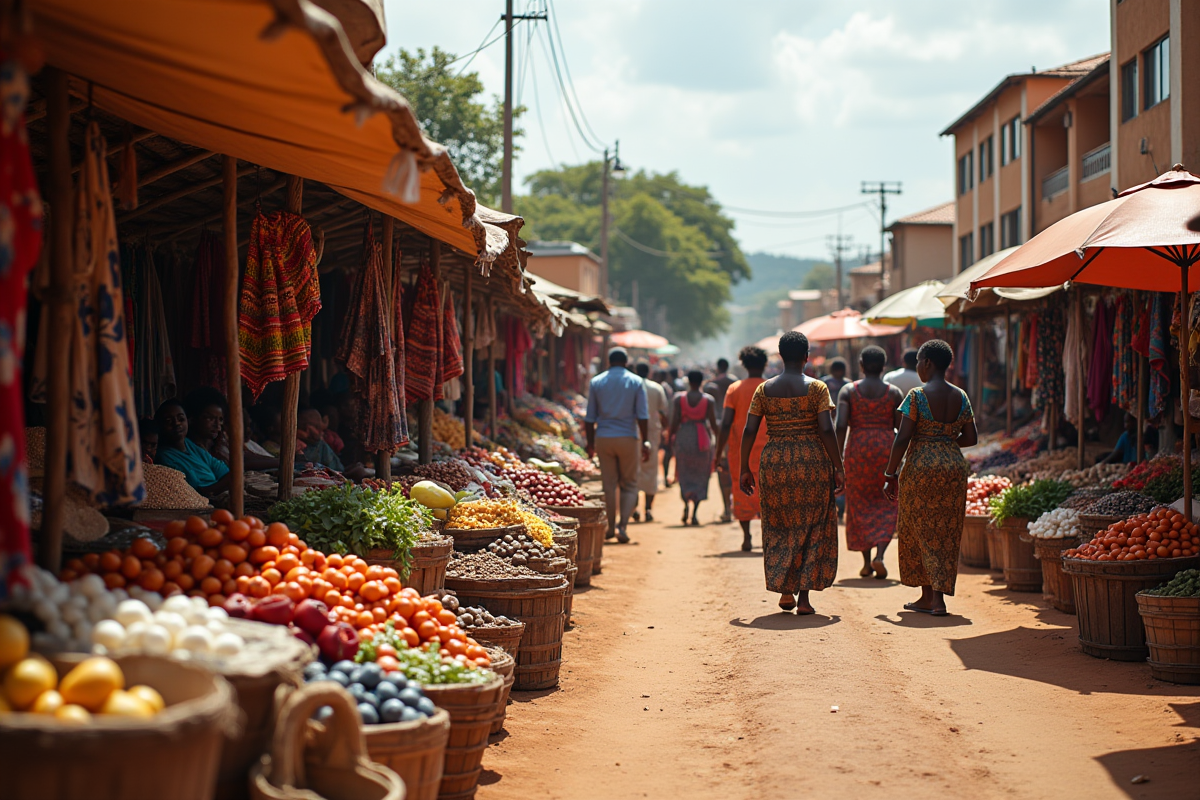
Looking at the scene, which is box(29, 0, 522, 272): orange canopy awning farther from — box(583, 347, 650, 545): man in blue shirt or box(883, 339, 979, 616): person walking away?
box(583, 347, 650, 545): man in blue shirt

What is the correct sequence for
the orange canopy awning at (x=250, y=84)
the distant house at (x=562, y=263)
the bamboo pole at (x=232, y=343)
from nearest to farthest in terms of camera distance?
the orange canopy awning at (x=250, y=84) < the bamboo pole at (x=232, y=343) < the distant house at (x=562, y=263)

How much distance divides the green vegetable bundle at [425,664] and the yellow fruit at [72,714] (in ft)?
5.20

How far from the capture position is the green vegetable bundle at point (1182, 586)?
21.9 feet

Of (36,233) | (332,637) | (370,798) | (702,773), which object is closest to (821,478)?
(702,773)

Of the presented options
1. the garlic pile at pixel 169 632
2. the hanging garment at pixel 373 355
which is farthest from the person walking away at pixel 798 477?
the garlic pile at pixel 169 632

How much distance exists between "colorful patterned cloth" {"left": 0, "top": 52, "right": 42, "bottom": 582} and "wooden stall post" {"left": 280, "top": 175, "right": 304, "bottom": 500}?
3635 millimetres

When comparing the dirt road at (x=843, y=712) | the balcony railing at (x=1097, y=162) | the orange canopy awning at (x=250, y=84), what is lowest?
the dirt road at (x=843, y=712)

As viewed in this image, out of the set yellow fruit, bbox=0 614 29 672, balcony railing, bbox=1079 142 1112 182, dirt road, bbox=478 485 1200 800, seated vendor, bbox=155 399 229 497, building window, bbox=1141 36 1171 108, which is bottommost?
dirt road, bbox=478 485 1200 800

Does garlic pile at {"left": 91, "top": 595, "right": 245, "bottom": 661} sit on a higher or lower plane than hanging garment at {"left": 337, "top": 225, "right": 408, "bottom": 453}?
lower

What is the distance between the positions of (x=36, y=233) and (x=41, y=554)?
5.09ft

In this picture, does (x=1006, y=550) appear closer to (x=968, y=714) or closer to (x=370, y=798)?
(x=968, y=714)

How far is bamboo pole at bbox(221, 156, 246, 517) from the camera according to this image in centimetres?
598

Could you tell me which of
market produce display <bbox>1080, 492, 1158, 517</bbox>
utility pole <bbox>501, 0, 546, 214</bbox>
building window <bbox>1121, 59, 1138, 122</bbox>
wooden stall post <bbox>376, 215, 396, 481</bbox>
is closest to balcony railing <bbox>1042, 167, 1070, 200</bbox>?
building window <bbox>1121, 59, 1138, 122</bbox>

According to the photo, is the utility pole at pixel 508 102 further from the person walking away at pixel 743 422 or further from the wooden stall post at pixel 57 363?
the wooden stall post at pixel 57 363
